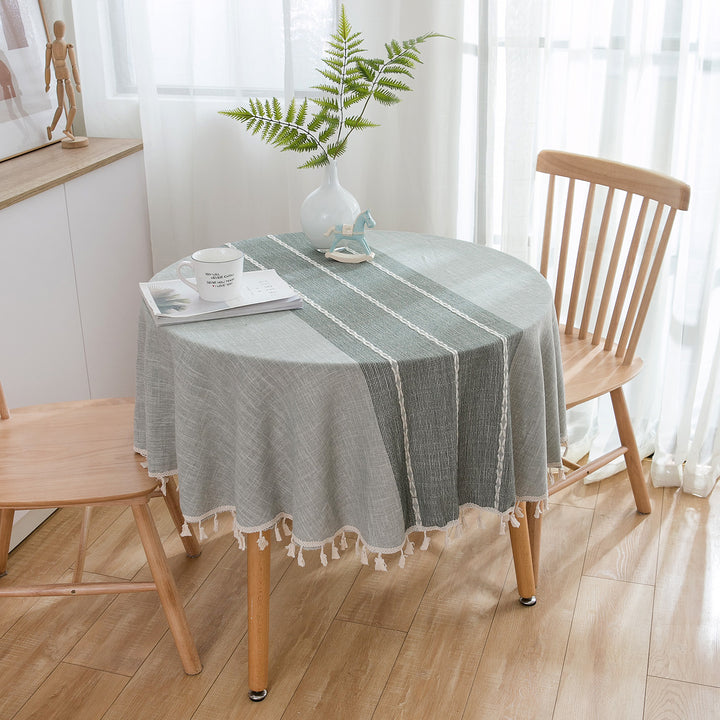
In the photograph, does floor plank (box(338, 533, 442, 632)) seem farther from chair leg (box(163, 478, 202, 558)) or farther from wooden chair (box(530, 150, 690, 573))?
chair leg (box(163, 478, 202, 558))

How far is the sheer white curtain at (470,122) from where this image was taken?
2.09 metres

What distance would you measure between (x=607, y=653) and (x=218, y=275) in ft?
3.67

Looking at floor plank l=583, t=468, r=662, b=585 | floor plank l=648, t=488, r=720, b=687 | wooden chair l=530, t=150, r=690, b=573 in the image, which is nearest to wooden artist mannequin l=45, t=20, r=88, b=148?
wooden chair l=530, t=150, r=690, b=573

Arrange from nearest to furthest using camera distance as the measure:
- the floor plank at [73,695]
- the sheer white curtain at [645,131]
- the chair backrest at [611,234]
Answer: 1. the floor plank at [73,695]
2. the chair backrest at [611,234]
3. the sheer white curtain at [645,131]

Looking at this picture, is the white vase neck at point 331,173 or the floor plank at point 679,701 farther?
the white vase neck at point 331,173

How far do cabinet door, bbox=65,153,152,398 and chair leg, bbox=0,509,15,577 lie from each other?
542mm

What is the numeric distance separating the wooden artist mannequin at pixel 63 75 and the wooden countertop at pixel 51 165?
0.13 feet

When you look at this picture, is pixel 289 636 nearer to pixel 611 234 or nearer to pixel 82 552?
pixel 82 552

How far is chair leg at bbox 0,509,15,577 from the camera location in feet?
6.21

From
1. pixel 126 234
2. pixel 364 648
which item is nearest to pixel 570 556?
pixel 364 648

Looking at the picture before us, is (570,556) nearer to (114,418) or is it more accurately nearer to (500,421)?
(500,421)

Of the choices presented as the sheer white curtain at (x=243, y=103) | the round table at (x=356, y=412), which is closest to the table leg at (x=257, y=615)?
the round table at (x=356, y=412)

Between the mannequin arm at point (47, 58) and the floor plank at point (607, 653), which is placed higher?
the mannequin arm at point (47, 58)

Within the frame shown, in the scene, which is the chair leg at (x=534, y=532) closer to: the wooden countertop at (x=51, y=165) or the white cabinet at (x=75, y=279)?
the white cabinet at (x=75, y=279)
